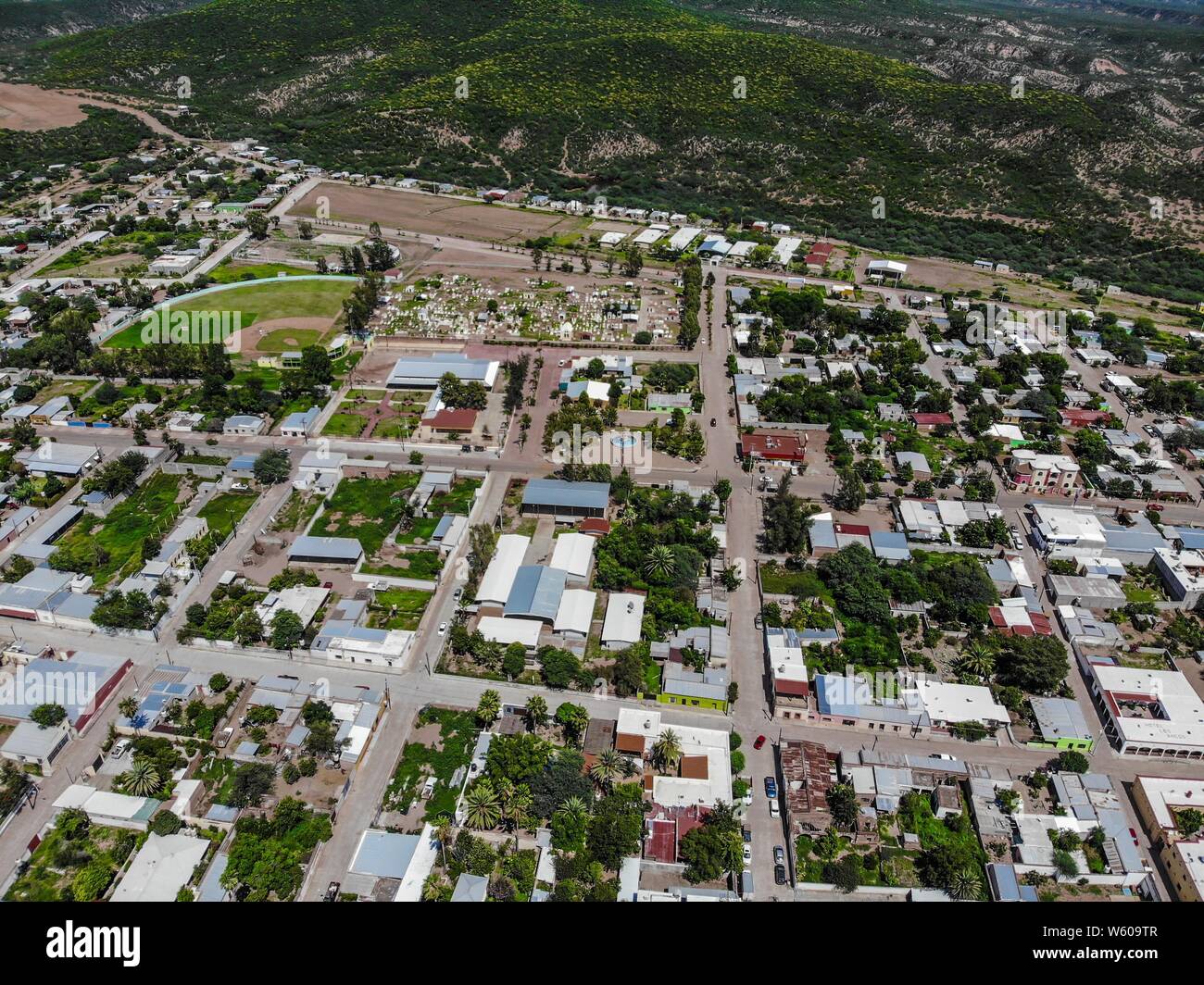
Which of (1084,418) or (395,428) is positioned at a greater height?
(395,428)

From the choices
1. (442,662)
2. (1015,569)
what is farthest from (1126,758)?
(442,662)

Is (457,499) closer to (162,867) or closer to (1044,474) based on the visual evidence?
(162,867)

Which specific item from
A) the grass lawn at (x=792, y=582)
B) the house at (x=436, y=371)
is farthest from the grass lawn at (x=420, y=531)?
the grass lawn at (x=792, y=582)

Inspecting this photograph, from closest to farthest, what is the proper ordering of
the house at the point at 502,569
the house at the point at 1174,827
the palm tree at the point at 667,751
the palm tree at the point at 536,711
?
the house at the point at 1174,827 → the palm tree at the point at 667,751 → the palm tree at the point at 536,711 → the house at the point at 502,569

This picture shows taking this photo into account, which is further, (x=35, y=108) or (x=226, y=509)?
(x=35, y=108)

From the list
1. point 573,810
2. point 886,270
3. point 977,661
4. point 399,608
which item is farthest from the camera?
point 886,270

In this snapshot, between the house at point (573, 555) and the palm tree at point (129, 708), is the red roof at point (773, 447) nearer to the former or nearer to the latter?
the house at point (573, 555)

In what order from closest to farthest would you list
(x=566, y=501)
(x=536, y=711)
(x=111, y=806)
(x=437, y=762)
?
1. (x=111, y=806)
2. (x=437, y=762)
3. (x=536, y=711)
4. (x=566, y=501)

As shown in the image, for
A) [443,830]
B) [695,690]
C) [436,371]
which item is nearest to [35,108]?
[436,371]

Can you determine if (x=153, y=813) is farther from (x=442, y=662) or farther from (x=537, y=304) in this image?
(x=537, y=304)
